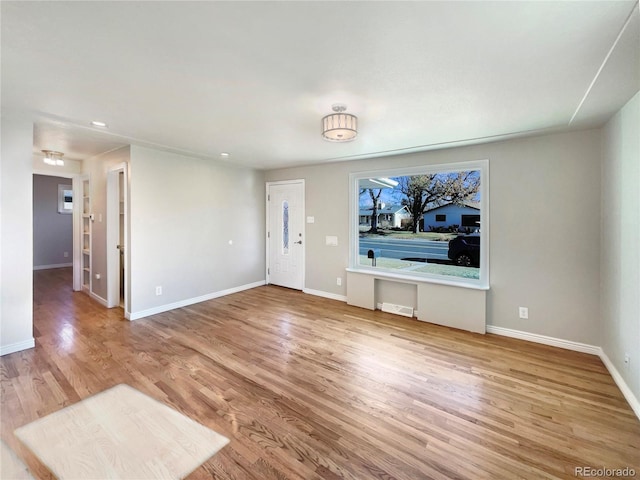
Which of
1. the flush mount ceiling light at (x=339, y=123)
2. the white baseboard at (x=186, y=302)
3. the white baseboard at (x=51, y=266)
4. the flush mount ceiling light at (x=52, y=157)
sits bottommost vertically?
the white baseboard at (x=186, y=302)

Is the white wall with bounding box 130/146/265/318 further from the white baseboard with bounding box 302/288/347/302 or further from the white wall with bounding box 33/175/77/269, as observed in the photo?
the white wall with bounding box 33/175/77/269

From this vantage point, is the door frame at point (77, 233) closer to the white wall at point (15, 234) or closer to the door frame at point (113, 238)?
the door frame at point (113, 238)

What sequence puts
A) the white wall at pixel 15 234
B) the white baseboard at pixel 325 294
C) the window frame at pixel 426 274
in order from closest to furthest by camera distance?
the white wall at pixel 15 234 → the window frame at pixel 426 274 → the white baseboard at pixel 325 294

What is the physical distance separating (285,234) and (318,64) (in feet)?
13.3

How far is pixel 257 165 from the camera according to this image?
17.3ft

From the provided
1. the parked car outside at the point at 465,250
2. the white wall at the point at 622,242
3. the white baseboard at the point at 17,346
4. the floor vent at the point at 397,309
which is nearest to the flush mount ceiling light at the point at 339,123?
the white wall at the point at 622,242

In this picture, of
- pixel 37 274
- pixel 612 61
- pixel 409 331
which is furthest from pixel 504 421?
pixel 37 274

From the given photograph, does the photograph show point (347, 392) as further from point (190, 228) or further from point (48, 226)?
point (48, 226)

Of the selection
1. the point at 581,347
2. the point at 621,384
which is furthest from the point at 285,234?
the point at 621,384

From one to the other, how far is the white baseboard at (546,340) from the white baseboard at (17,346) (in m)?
5.28

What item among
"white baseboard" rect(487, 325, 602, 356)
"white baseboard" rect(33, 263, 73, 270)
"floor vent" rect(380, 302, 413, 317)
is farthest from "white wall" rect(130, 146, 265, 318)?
"white baseboard" rect(33, 263, 73, 270)

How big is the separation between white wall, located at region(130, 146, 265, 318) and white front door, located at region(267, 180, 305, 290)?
0.21 m

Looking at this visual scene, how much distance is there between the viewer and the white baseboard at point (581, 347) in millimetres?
2158

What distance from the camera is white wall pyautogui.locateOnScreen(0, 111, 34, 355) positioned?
9.18 feet
